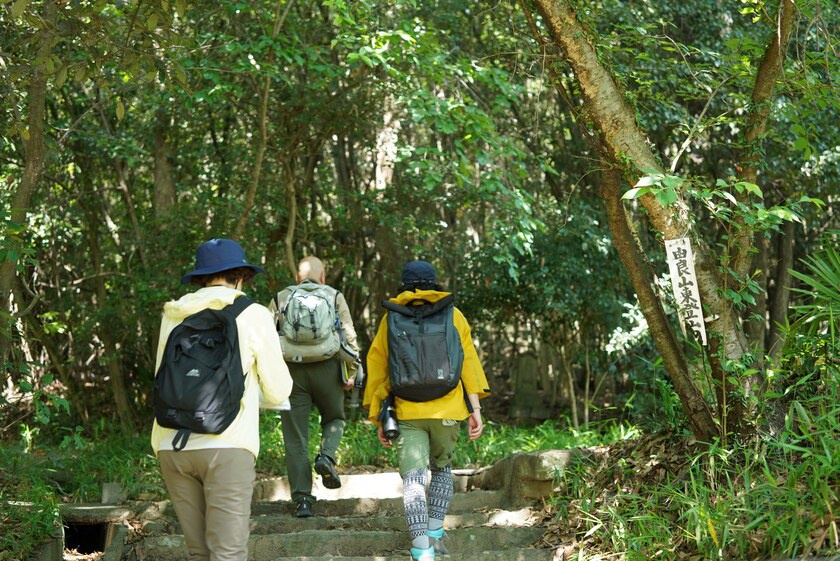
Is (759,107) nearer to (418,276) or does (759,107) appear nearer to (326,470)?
(418,276)

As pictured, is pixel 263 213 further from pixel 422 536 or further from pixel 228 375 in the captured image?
pixel 228 375

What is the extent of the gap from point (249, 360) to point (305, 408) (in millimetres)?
2399

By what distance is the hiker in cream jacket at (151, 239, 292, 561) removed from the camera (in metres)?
3.60

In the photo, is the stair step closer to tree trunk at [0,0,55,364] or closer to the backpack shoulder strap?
the backpack shoulder strap

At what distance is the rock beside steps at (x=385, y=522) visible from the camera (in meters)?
5.39

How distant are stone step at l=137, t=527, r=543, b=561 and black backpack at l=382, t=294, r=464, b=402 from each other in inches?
46.3

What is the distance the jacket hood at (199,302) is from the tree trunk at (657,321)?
2356 millimetres

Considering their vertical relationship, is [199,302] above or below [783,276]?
above

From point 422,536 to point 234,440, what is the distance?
1.54 m

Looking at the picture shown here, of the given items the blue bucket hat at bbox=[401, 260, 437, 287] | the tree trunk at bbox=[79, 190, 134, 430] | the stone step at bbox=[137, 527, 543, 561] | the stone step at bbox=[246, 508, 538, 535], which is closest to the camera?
the blue bucket hat at bbox=[401, 260, 437, 287]

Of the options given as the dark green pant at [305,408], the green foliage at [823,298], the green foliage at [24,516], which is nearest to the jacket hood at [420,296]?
the dark green pant at [305,408]

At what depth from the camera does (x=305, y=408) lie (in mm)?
6062

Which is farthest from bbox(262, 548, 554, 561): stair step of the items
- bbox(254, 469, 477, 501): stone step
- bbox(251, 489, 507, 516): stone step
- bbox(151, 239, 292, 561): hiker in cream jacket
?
bbox(254, 469, 477, 501): stone step

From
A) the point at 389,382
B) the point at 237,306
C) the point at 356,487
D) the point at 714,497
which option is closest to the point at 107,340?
the point at 356,487
